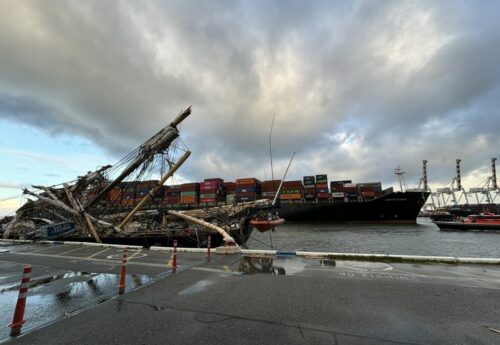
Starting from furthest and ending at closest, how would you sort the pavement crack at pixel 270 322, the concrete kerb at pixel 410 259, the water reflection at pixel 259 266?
the concrete kerb at pixel 410 259 < the water reflection at pixel 259 266 < the pavement crack at pixel 270 322

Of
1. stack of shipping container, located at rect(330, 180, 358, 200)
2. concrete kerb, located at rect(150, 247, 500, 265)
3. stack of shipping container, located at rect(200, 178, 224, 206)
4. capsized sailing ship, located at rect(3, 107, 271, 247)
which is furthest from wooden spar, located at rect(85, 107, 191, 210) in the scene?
stack of shipping container, located at rect(330, 180, 358, 200)

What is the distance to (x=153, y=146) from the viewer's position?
20.9 meters

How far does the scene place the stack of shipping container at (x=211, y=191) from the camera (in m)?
79.8

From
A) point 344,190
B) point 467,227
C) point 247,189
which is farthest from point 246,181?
point 467,227

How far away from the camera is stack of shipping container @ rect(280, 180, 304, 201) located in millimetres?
73938

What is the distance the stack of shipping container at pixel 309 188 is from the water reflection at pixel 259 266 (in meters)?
64.2


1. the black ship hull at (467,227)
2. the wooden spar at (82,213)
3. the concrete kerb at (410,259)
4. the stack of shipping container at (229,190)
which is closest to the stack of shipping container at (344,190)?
the black ship hull at (467,227)

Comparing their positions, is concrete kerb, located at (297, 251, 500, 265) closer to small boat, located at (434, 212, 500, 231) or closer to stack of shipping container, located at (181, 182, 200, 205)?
small boat, located at (434, 212, 500, 231)

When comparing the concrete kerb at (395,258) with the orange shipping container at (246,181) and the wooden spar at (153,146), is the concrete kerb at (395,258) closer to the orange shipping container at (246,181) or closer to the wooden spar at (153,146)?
the wooden spar at (153,146)

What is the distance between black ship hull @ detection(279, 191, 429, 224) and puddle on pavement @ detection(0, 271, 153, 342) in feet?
192

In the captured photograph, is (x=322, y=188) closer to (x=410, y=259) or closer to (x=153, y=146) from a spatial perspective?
(x=153, y=146)

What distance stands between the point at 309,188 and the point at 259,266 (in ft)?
222

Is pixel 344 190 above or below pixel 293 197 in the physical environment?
above

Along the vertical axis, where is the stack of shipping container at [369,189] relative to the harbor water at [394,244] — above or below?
above
